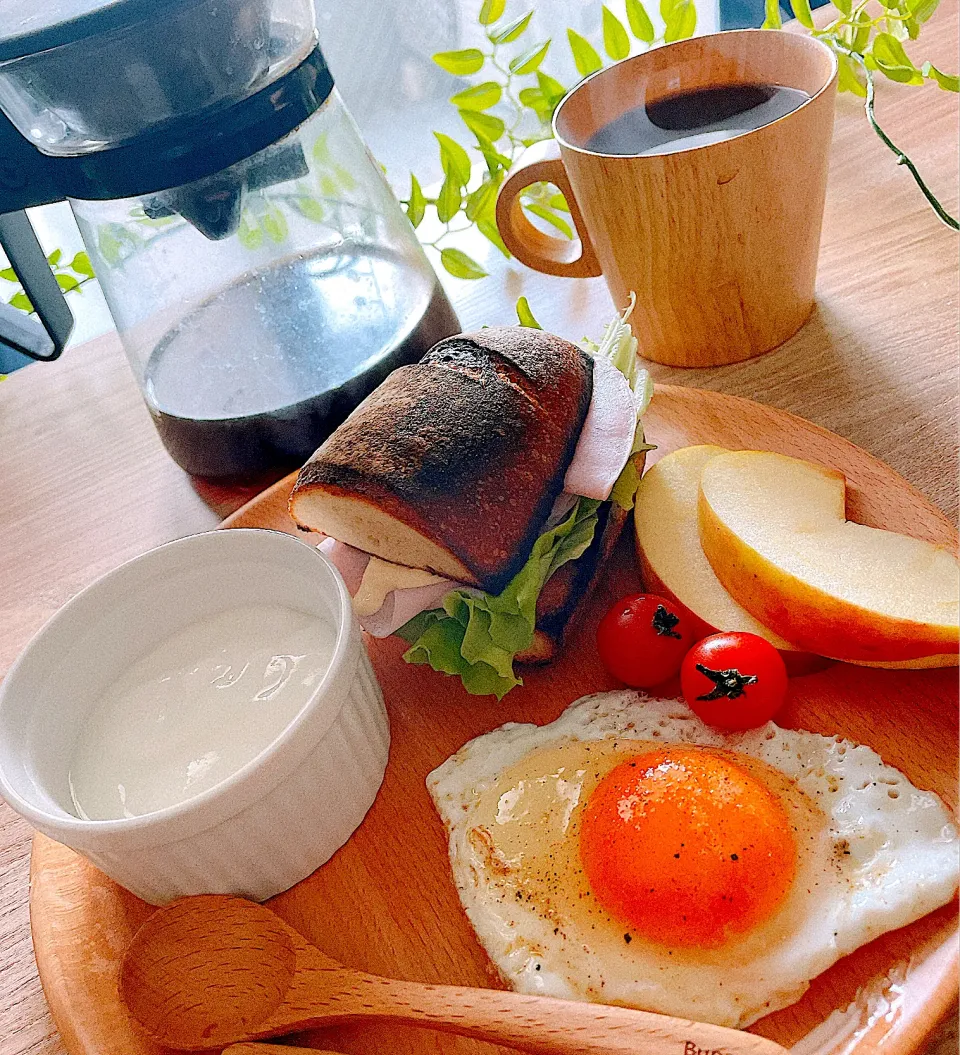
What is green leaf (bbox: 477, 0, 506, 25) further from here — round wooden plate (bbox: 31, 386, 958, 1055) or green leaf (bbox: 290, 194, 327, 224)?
round wooden plate (bbox: 31, 386, 958, 1055)

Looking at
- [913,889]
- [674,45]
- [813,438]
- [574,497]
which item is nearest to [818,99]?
[674,45]

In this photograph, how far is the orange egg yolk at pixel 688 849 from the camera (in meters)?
0.86

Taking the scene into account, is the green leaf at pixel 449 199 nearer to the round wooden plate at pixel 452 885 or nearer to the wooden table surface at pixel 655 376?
the wooden table surface at pixel 655 376

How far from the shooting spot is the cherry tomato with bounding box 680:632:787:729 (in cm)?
96

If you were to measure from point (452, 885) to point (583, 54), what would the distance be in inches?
55.5

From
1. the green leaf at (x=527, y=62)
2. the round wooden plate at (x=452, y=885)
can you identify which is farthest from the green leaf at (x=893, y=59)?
the round wooden plate at (x=452, y=885)

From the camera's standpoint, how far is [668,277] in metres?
1.32

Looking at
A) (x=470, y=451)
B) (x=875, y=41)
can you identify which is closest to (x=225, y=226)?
(x=470, y=451)

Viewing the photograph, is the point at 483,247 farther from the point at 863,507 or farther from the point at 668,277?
the point at 863,507

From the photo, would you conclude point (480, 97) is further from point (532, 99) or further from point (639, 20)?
point (639, 20)

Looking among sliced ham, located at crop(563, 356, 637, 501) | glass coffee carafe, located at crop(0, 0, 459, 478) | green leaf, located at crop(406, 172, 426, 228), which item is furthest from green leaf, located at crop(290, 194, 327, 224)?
sliced ham, located at crop(563, 356, 637, 501)

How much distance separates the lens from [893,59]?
5.27ft

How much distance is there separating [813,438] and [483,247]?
2.91ft

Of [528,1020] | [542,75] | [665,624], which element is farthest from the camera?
[542,75]
